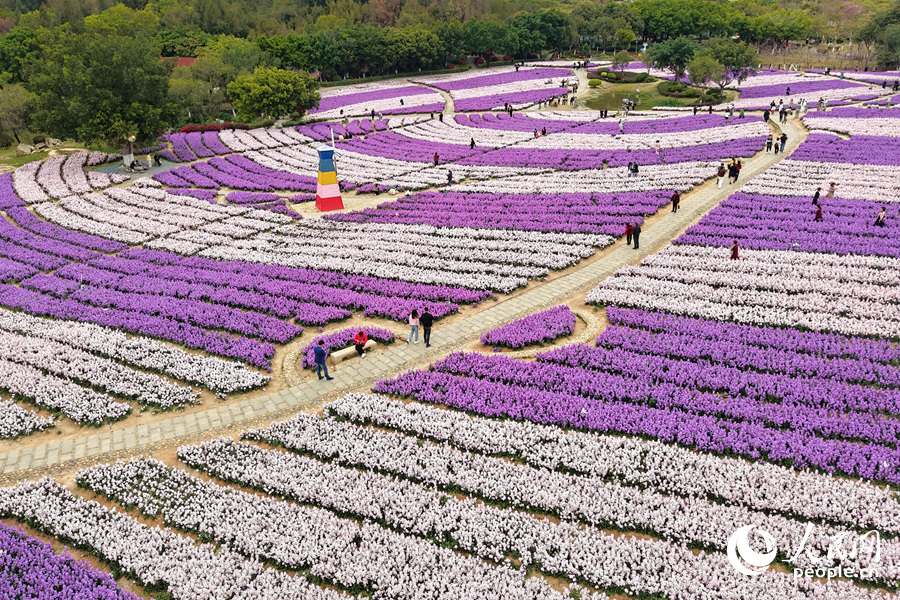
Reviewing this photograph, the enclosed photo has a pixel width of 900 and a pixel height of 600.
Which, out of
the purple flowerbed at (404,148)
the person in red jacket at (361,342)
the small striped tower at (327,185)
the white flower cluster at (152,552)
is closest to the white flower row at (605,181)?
the small striped tower at (327,185)

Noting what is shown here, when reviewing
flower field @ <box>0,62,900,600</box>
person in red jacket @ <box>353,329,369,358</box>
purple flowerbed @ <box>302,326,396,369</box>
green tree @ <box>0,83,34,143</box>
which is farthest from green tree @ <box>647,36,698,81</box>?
green tree @ <box>0,83,34,143</box>

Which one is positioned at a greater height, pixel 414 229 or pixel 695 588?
pixel 414 229

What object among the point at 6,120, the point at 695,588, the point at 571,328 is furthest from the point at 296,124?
the point at 695,588

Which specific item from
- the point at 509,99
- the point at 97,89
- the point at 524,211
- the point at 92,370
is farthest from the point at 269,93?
the point at 92,370

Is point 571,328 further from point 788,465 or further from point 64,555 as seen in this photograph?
point 64,555

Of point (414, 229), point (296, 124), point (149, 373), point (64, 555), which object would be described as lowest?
point (64, 555)

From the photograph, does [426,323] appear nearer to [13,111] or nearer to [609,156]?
[609,156]

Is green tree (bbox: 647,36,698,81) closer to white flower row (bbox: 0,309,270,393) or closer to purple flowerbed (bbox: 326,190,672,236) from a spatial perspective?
→ purple flowerbed (bbox: 326,190,672,236)
